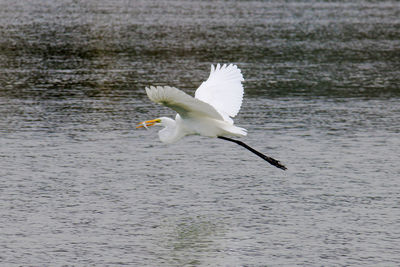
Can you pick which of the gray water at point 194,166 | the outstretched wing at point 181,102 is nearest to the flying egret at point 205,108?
the outstretched wing at point 181,102

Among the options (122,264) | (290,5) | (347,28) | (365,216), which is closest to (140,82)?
(365,216)

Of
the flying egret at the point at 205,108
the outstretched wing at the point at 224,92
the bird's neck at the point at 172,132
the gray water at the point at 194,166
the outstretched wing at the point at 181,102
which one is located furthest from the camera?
the outstretched wing at the point at 224,92

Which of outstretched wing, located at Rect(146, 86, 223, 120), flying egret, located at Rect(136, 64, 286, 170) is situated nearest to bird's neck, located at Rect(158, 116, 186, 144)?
flying egret, located at Rect(136, 64, 286, 170)

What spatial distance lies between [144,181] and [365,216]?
324 centimetres

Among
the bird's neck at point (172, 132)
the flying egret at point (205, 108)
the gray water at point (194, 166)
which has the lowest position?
the gray water at point (194, 166)

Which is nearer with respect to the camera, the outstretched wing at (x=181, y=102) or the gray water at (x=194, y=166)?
the gray water at (x=194, y=166)

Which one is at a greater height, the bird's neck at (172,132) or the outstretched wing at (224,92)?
the outstretched wing at (224,92)

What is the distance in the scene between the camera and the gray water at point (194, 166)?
9648 millimetres

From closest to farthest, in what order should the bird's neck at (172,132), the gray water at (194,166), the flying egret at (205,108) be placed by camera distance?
the gray water at (194,166)
the flying egret at (205,108)
the bird's neck at (172,132)

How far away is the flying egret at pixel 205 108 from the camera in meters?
10.5

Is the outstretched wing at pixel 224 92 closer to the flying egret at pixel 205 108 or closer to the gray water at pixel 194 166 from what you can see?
the flying egret at pixel 205 108

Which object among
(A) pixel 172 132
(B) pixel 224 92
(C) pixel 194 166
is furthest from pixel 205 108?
(C) pixel 194 166

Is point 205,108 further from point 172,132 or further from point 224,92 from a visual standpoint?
point 224,92

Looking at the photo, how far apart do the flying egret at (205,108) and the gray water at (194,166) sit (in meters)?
0.80
